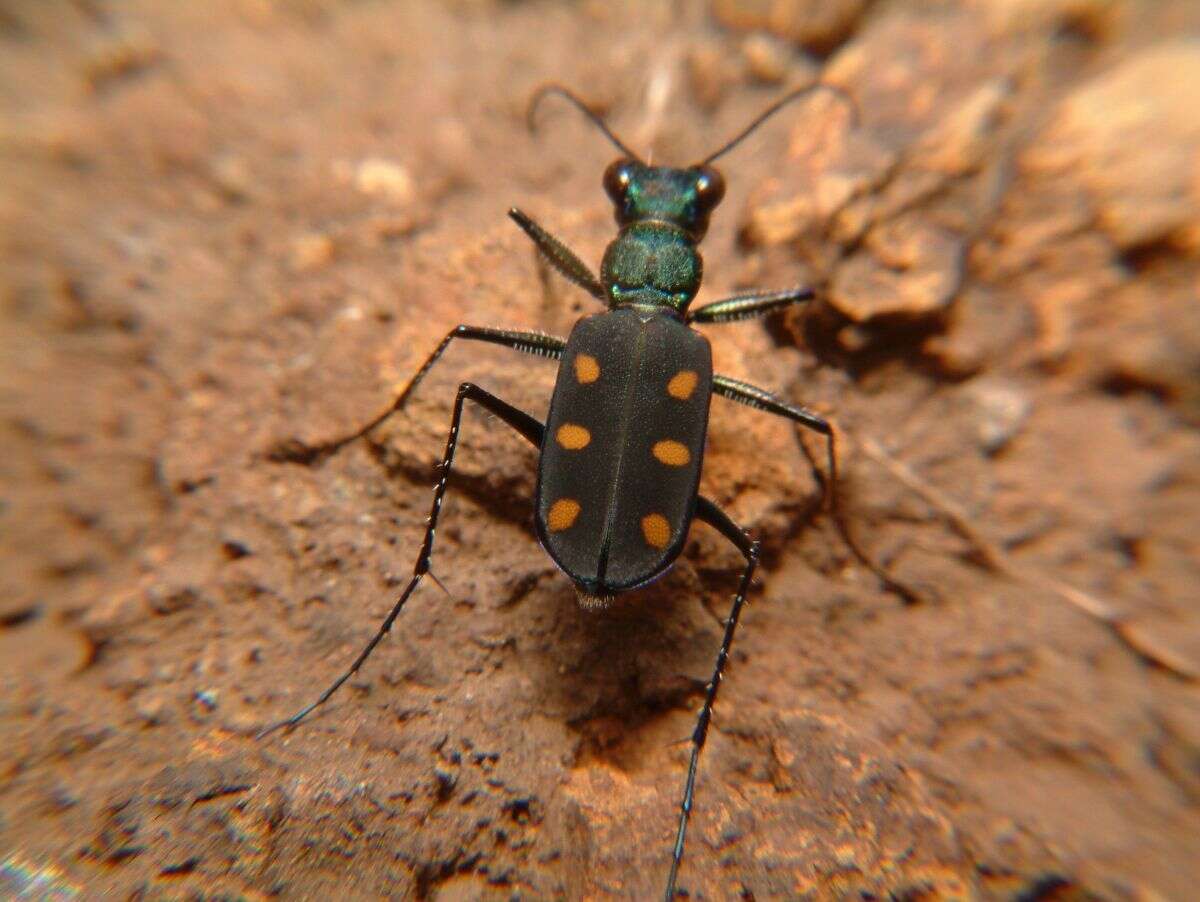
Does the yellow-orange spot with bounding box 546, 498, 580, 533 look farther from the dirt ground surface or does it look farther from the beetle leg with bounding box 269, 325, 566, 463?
the beetle leg with bounding box 269, 325, 566, 463

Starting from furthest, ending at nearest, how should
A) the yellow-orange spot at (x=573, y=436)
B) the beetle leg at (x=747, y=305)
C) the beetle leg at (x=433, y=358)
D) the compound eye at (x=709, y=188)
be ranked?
1. the compound eye at (x=709, y=188)
2. the beetle leg at (x=747, y=305)
3. the beetle leg at (x=433, y=358)
4. the yellow-orange spot at (x=573, y=436)

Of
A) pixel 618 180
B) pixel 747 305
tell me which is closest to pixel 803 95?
pixel 618 180

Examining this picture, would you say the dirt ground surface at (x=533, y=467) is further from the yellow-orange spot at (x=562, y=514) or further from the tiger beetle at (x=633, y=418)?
the yellow-orange spot at (x=562, y=514)

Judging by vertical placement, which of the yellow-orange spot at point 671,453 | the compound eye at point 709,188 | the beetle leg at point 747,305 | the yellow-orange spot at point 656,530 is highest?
the compound eye at point 709,188

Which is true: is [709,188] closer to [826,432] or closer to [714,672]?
[826,432]

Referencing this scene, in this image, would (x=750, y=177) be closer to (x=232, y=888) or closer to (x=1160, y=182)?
(x=1160, y=182)

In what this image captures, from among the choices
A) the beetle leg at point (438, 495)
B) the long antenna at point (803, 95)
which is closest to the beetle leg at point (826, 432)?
the beetle leg at point (438, 495)

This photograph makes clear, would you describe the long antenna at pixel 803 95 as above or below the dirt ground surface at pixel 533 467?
above
